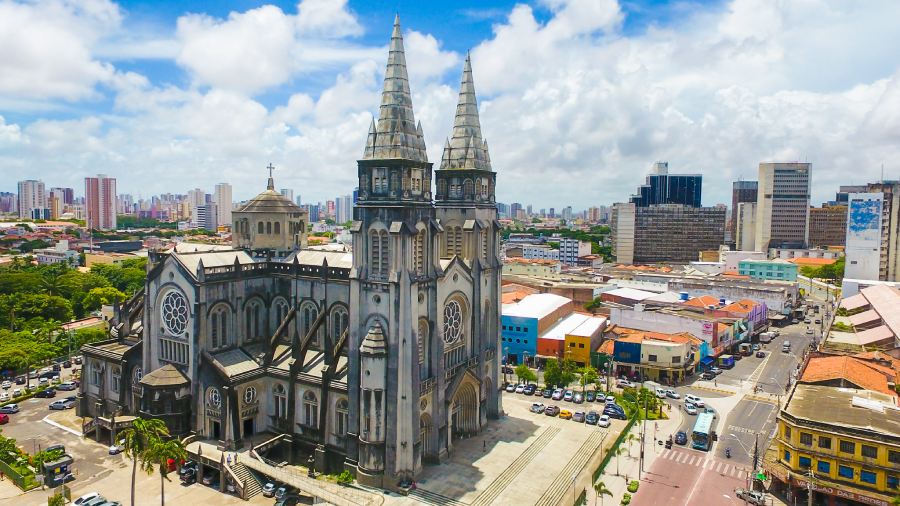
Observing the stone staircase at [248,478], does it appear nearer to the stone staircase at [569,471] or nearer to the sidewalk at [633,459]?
the stone staircase at [569,471]

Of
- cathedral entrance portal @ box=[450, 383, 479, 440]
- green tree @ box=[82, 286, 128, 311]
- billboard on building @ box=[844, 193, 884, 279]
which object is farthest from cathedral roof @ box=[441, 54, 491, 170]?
billboard on building @ box=[844, 193, 884, 279]

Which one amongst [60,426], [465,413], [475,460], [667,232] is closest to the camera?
[475,460]

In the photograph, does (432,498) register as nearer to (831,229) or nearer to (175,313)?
(175,313)

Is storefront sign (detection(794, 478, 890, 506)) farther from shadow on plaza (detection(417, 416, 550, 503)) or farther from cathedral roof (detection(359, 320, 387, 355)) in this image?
cathedral roof (detection(359, 320, 387, 355))

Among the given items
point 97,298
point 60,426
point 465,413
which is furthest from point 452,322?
point 97,298

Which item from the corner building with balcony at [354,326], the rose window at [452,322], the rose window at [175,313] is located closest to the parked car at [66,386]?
the corner building with balcony at [354,326]

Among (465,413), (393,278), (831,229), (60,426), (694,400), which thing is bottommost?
(60,426)
